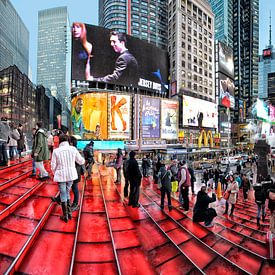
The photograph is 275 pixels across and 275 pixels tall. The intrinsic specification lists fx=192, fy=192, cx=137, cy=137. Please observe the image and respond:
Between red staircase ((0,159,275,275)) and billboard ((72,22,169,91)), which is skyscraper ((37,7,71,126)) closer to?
billboard ((72,22,169,91))

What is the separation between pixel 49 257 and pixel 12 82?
1818 inches

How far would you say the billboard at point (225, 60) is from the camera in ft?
202

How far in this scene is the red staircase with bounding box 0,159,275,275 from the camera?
3.03 metres

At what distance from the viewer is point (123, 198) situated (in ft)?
21.7

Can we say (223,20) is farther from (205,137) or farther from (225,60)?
(205,137)

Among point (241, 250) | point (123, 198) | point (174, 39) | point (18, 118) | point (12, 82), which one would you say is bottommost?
point (241, 250)

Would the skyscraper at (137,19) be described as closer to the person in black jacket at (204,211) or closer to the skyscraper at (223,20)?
the skyscraper at (223,20)

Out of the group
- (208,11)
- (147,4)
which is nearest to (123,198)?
(208,11)

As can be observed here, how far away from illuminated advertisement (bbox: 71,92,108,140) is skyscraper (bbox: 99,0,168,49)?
1787 inches

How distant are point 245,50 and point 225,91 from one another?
8100cm

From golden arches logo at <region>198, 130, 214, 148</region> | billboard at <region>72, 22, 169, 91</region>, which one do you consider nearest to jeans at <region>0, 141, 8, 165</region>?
billboard at <region>72, 22, 169, 91</region>

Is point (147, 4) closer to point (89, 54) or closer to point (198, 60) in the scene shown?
point (198, 60)

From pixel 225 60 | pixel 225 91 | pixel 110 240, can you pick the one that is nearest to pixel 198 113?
pixel 225 91

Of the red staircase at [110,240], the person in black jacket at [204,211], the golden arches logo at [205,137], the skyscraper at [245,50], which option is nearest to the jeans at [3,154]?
the red staircase at [110,240]
